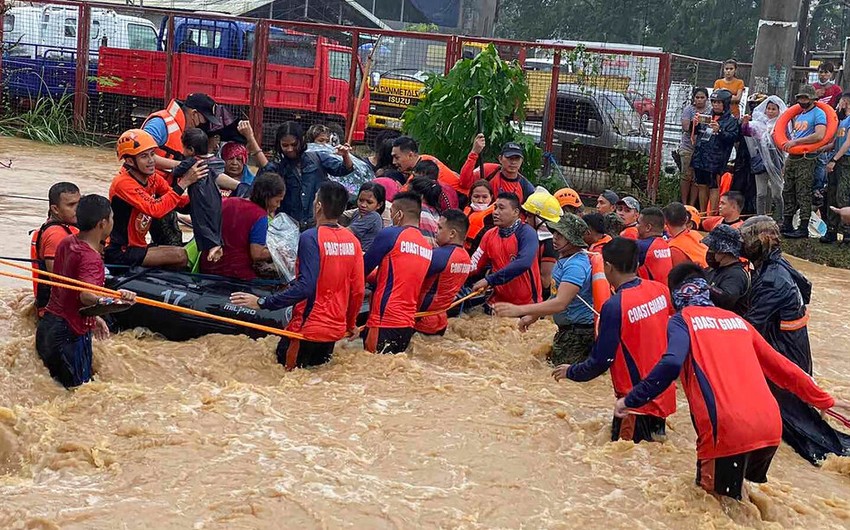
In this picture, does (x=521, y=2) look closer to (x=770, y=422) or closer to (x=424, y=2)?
(x=424, y=2)

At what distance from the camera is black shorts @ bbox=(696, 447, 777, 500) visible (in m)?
5.40

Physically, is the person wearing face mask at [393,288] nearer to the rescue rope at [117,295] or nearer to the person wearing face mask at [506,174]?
the rescue rope at [117,295]

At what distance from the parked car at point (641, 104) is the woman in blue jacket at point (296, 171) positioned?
7.48 metres

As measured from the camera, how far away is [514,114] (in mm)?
14570

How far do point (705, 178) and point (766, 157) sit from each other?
2.93 ft

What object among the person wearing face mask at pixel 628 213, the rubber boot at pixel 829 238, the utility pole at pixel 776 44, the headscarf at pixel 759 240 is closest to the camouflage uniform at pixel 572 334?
the headscarf at pixel 759 240

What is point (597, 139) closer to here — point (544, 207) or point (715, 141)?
point (715, 141)

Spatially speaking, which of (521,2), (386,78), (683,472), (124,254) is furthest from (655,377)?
(521,2)

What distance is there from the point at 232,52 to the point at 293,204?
10.1 m

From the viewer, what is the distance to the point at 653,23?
129ft

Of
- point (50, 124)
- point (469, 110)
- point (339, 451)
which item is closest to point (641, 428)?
point (339, 451)

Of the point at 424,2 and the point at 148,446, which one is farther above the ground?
the point at 424,2

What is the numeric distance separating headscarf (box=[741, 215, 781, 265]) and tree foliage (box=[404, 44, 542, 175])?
6736mm

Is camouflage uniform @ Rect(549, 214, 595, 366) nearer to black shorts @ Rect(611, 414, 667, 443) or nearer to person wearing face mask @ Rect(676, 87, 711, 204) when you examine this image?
black shorts @ Rect(611, 414, 667, 443)
